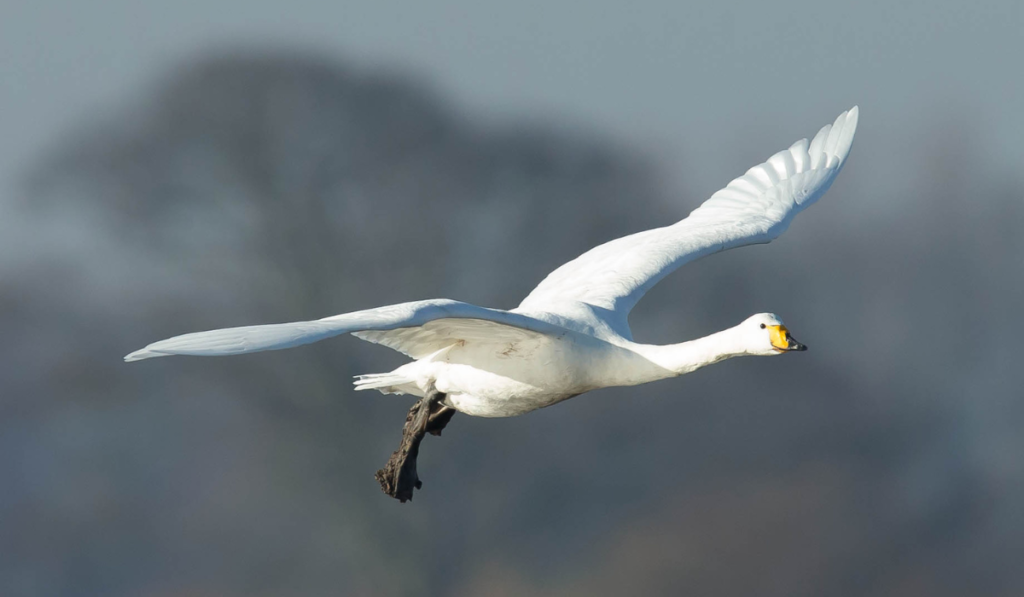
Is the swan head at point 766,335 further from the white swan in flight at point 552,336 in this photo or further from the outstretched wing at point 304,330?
the outstretched wing at point 304,330

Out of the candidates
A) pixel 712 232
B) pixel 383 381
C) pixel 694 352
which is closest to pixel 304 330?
pixel 383 381

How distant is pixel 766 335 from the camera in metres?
10.1

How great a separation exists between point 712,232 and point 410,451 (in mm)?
3774

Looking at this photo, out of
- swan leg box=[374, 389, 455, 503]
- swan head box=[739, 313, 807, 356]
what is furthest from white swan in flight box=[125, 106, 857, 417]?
swan leg box=[374, 389, 455, 503]

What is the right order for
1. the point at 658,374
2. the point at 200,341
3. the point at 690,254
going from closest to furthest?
the point at 200,341
the point at 658,374
the point at 690,254

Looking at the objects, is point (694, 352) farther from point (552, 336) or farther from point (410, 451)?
point (410, 451)

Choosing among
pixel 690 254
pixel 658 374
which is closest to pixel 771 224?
pixel 690 254

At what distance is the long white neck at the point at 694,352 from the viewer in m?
10.3

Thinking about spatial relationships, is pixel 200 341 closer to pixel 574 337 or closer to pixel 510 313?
pixel 510 313

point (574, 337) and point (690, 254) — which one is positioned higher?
point (690, 254)

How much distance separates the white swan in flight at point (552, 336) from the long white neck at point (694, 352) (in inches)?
0.4

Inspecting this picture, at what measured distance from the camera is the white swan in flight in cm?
855

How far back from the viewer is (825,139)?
1507 cm

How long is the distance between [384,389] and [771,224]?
14.3 feet
